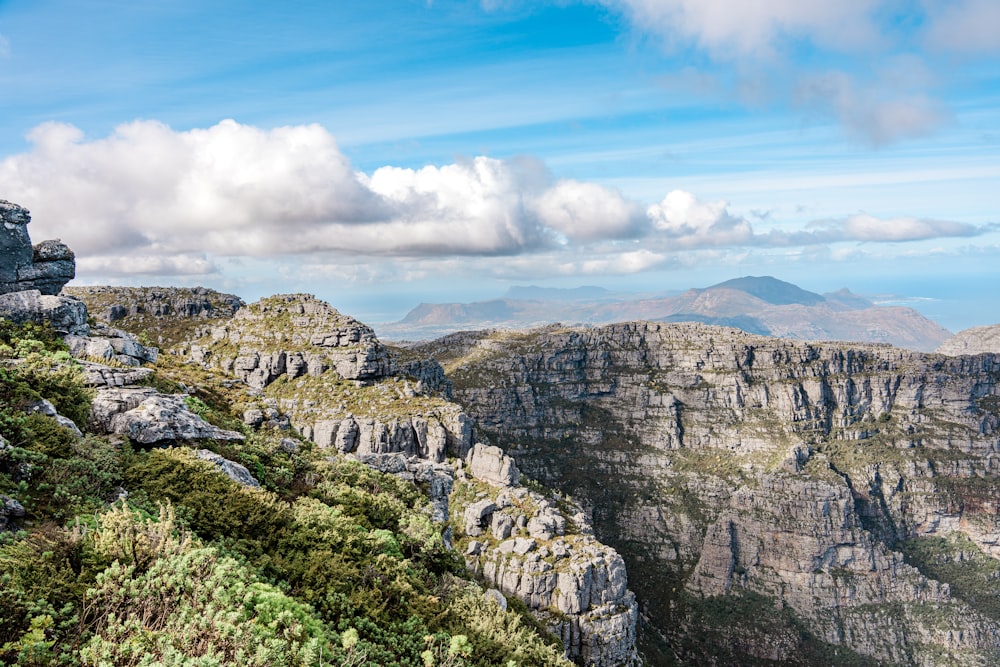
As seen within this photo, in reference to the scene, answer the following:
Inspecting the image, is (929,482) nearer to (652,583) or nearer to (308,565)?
(652,583)

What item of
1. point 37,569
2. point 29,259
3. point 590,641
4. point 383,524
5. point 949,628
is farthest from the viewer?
point 949,628

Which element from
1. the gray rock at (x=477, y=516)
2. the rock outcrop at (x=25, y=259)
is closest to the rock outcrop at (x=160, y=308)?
the gray rock at (x=477, y=516)

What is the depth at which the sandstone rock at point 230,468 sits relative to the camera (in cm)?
1950

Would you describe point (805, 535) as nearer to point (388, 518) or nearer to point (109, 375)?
point (388, 518)

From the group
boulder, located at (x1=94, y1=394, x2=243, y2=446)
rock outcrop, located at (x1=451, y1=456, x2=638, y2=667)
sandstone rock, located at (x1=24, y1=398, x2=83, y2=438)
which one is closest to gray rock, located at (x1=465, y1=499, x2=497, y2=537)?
rock outcrop, located at (x1=451, y1=456, x2=638, y2=667)

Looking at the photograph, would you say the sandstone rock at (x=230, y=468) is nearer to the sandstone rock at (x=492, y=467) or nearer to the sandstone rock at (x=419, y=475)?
the sandstone rock at (x=419, y=475)

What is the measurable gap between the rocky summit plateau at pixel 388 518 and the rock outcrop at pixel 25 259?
15 cm

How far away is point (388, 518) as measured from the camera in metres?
24.6

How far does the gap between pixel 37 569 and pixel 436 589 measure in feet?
41.6

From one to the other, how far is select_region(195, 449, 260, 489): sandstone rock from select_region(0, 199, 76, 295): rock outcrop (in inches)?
732

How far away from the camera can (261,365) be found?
307 ft

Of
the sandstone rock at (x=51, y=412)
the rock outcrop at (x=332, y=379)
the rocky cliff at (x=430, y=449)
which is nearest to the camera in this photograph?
the sandstone rock at (x=51, y=412)

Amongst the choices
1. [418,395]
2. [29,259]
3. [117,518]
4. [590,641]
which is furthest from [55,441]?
[418,395]

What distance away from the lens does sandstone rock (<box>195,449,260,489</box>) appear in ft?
64.0
